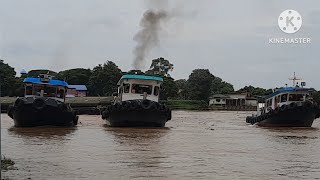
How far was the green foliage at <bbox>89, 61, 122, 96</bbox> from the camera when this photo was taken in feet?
216

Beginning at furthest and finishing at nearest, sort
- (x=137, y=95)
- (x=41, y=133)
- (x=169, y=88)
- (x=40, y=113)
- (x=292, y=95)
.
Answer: (x=169, y=88), (x=292, y=95), (x=137, y=95), (x=40, y=113), (x=41, y=133)

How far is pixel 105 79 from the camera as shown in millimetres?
67312

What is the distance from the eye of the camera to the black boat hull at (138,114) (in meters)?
20.3

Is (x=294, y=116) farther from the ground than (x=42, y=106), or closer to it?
closer to it

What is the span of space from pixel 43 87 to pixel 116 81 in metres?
44.6

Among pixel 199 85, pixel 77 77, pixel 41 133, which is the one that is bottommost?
pixel 41 133

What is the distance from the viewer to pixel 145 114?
20578 mm

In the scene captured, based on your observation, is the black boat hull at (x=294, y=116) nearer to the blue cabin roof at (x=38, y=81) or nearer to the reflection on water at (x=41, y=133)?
the blue cabin roof at (x=38, y=81)

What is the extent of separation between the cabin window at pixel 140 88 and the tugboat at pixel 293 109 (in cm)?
844

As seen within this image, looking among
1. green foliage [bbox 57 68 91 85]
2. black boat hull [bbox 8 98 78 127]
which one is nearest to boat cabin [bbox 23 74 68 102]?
black boat hull [bbox 8 98 78 127]

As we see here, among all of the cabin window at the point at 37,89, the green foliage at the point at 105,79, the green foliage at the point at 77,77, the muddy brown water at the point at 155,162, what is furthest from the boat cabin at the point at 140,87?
the green foliage at the point at 77,77

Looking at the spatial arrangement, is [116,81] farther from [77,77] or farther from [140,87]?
[140,87]

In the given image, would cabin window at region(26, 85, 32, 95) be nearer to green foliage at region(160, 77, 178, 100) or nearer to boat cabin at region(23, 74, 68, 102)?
boat cabin at region(23, 74, 68, 102)

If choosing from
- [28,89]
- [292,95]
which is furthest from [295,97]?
[28,89]
